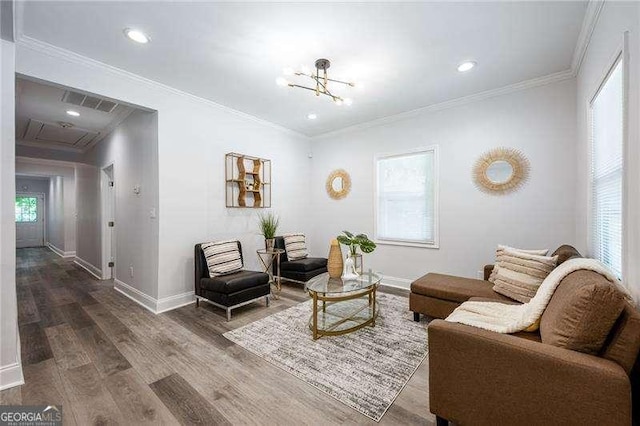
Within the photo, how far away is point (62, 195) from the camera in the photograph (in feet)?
24.5

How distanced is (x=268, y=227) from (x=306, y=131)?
85.0 inches

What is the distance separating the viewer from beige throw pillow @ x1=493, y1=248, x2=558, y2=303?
7.38ft

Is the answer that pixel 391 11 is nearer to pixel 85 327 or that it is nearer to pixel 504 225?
pixel 504 225

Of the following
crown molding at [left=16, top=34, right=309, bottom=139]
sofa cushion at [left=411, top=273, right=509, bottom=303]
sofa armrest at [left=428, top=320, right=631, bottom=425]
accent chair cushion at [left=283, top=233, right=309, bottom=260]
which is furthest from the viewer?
accent chair cushion at [left=283, top=233, right=309, bottom=260]

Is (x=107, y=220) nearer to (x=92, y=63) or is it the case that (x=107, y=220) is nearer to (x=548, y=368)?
(x=92, y=63)

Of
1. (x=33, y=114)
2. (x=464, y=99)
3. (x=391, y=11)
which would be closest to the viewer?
(x=391, y=11)

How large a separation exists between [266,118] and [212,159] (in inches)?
48.0

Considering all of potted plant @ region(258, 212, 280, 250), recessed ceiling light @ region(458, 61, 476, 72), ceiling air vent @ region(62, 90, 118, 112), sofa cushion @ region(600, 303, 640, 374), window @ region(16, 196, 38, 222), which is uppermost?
recessed ceiling light @ region(458, 61, 476, 72)

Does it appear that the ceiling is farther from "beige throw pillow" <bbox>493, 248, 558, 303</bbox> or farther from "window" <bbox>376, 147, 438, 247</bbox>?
"beige throw pillow" <bbox>493, 248, 558, 303</bbox>

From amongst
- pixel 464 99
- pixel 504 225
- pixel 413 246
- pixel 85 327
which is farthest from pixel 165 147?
pixel 504 225

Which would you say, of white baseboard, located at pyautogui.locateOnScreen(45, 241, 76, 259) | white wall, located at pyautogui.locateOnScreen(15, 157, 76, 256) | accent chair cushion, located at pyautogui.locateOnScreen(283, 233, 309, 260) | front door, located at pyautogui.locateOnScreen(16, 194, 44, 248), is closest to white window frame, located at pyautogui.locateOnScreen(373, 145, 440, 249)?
accent chair cushion, located at pyautogui.locateOnScreen(283, 233, 309, 260)

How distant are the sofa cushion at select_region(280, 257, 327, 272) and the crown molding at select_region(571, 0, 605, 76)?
12.7ft

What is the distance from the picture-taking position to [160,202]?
10.5 ft

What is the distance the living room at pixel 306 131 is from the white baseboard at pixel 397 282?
0.17 feet
